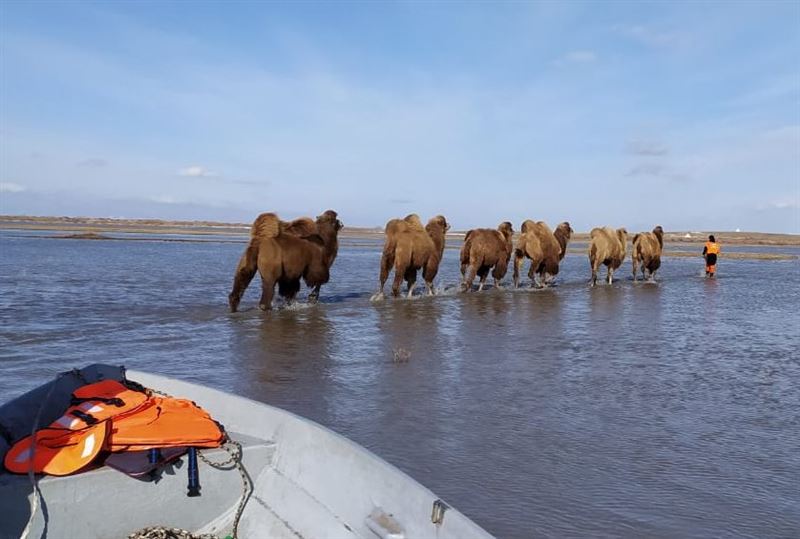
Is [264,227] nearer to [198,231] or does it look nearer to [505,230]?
[505,230]

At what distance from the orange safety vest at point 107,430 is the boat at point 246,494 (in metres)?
0.09

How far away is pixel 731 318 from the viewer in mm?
13133

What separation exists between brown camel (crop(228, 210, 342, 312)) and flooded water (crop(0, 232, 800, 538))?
53cm

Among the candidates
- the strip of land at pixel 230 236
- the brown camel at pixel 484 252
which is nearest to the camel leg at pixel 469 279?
the brown camel at pixel 484 252

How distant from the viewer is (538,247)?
62.1 feet

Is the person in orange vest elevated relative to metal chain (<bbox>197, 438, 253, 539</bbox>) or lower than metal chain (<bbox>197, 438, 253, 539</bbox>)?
elevated

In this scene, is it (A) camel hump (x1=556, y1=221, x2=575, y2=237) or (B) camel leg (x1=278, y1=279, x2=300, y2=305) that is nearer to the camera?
(B) camel leg (x1=278, y1=279, x2=300, y2=305)

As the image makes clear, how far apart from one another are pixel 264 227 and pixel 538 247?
9208mm

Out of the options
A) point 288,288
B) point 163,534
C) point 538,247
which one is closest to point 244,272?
point 288,288

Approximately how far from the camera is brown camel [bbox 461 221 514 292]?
57.3 ft

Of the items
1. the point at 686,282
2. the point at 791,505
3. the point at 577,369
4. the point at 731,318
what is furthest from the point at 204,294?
the point at 686,282

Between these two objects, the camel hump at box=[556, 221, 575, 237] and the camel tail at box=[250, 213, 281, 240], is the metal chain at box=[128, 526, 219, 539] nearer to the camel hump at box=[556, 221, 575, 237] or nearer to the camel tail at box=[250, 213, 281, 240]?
the camel tail at box=[250, 213, 281, 240]

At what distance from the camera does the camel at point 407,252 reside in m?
15.0

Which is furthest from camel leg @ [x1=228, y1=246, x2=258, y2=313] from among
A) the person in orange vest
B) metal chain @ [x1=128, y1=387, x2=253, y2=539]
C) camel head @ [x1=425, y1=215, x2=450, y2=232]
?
the person in orange vest
